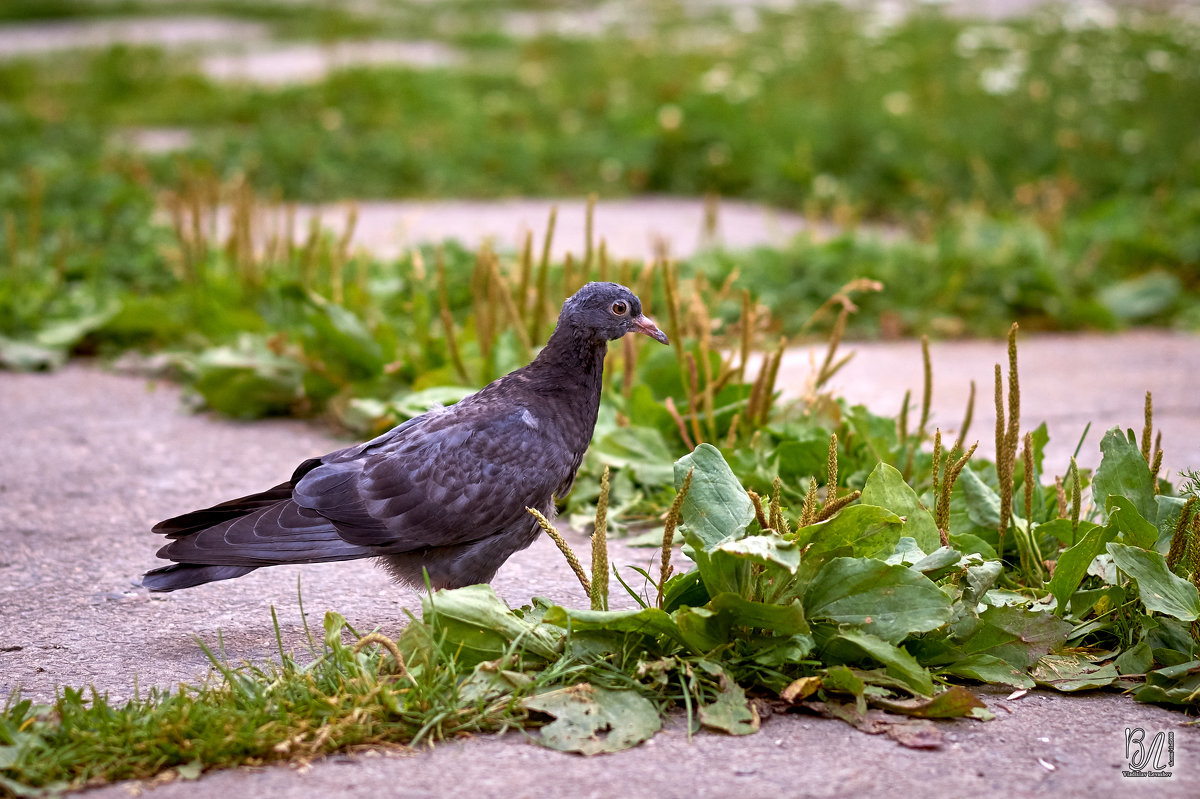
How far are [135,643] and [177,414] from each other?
198cm

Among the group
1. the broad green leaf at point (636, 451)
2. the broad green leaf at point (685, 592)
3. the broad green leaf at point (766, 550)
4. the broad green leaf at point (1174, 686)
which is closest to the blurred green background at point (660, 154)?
the broad green leaf at point (636, 451)

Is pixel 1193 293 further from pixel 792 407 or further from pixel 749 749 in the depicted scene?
pixel 749 749

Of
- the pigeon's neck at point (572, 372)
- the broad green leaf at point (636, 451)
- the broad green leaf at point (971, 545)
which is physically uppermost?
the pigeon's neck at point (572, 372)

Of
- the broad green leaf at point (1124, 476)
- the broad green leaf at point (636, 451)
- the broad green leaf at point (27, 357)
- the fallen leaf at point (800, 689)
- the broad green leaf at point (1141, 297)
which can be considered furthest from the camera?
the broad green leaf at point (1141, 297)

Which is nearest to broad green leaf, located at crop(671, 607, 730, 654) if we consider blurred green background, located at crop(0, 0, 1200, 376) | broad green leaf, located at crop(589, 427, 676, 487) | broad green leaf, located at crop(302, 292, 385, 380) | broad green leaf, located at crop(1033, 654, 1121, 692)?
broad green leaf, located at crop(1033, 654, 1121, 692)

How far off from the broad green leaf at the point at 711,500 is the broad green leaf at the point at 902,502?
1.02 ft

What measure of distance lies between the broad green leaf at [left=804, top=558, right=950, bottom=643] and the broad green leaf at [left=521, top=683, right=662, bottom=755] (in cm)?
45

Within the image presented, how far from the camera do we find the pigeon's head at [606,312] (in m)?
3.25

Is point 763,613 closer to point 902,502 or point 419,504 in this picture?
point 902,502

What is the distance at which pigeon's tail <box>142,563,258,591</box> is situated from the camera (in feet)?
9.59

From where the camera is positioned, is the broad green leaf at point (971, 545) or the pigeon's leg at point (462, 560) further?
the broad green leaf at point (971, 545)

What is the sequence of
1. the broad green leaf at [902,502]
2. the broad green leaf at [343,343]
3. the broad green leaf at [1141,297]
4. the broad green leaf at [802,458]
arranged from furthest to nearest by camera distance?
1. the broad green leaf at [1141,297]
2. the broad green leaf at [343,343]
3. the broad green leaf at [802,458]
4. the broad green leaf at [902,502]

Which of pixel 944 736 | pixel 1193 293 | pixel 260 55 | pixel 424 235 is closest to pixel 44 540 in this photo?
pixel 944 736

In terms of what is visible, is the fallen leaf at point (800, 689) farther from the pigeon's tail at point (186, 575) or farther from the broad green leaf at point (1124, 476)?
the pigeon's tail at point (186, 575)
